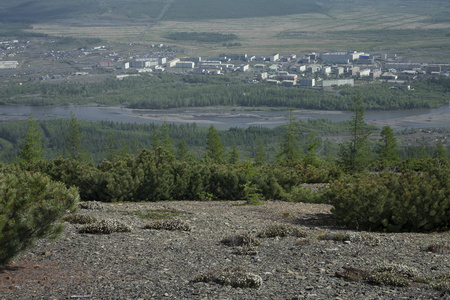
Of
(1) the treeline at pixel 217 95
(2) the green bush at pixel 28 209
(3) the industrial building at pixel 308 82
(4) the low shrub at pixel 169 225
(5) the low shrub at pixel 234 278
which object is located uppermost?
(2) the green bush at pixel 28 209

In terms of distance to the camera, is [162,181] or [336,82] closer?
[162,181]

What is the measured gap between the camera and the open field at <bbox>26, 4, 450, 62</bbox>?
109m

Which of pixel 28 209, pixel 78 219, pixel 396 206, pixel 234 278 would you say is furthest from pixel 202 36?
pixel 234 278

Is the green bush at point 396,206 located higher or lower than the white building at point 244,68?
higher

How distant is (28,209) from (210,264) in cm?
277

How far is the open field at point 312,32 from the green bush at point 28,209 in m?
91.2

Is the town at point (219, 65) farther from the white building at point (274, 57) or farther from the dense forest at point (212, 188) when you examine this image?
the dense forest at point (212, 188)

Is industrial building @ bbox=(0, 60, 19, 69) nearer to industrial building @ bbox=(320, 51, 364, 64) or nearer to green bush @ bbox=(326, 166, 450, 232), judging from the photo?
industrial building @ bbox=(320, 51, 364, 64)

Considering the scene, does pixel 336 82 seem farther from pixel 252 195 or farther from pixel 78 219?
pixel 78 219

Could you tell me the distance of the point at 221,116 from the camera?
5916cm

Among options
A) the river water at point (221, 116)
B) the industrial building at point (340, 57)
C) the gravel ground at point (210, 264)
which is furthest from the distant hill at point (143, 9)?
the gravel ground at point (210, 264)

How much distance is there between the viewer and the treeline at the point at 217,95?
62.7 metres

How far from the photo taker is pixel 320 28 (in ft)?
449

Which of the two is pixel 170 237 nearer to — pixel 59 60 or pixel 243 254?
pixel 243 254
